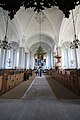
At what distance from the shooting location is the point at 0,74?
424 centimetres

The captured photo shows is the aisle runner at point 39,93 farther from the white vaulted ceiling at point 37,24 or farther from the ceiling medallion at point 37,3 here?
the white vaulted ceiling at point 37,24

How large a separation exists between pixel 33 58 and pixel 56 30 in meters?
14.4

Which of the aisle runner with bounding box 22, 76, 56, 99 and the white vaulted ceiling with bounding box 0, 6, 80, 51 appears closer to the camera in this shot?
the aisle runner with bounding box 22, 76, 56, 99

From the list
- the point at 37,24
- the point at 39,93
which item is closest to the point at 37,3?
the point at 39,93

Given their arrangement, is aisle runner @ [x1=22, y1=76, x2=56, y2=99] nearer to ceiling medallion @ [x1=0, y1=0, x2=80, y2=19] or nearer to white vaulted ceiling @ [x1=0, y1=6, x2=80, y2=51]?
ceiling medallion @ [x1=0, y1=0, x2=80, y2=19]

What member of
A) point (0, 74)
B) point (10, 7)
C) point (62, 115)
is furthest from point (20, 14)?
point (62, 115)

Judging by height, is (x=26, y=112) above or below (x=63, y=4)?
below

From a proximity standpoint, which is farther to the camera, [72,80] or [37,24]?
[37,24]

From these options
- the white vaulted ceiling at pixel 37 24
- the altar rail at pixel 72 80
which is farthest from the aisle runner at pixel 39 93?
the white vaulted ceiling at pixel 37 24

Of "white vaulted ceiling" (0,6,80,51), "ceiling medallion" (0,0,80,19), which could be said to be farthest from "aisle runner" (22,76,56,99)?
"white vaulted ceiling" (0,6,80,51)

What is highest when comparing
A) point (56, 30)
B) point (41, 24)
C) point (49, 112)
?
point (41, 24)

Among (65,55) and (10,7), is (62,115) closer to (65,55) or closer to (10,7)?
(10,7)

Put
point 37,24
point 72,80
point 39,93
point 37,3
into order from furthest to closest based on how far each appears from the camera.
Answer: point 37,24 → point 72,80 → point 39,93 → point 37,3

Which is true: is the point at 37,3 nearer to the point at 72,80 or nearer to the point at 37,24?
the point at 72,80
